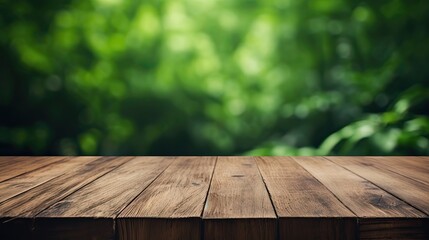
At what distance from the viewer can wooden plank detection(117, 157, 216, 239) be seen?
0.85m

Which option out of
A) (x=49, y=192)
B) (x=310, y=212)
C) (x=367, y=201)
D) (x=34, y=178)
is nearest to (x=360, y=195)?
(x=367, y=201)

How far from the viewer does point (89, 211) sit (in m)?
0.90

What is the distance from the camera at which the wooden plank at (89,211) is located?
858 millimetres

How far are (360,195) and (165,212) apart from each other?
0.44m

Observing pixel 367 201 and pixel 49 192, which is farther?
pixel 49 192

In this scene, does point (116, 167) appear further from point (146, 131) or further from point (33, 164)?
point (146, 131)

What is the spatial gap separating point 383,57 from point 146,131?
3.90 feet

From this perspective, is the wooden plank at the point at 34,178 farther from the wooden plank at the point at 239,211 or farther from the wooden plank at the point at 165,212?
the wooden plank at the point at 239,211

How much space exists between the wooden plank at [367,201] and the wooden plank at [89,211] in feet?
1.50

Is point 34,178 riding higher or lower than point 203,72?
lower

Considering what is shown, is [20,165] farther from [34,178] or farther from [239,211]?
[239,211]

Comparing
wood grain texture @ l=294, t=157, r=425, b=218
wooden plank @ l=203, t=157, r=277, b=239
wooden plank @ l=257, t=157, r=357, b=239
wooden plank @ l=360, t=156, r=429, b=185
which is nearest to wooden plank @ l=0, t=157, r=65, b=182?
wooden plank @ l=203, t=157, r=277, b=239

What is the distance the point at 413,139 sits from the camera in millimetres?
1999

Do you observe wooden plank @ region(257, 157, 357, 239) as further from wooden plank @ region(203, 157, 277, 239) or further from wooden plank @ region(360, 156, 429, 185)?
wooden plank @ region(360, 156, 429, 185)
